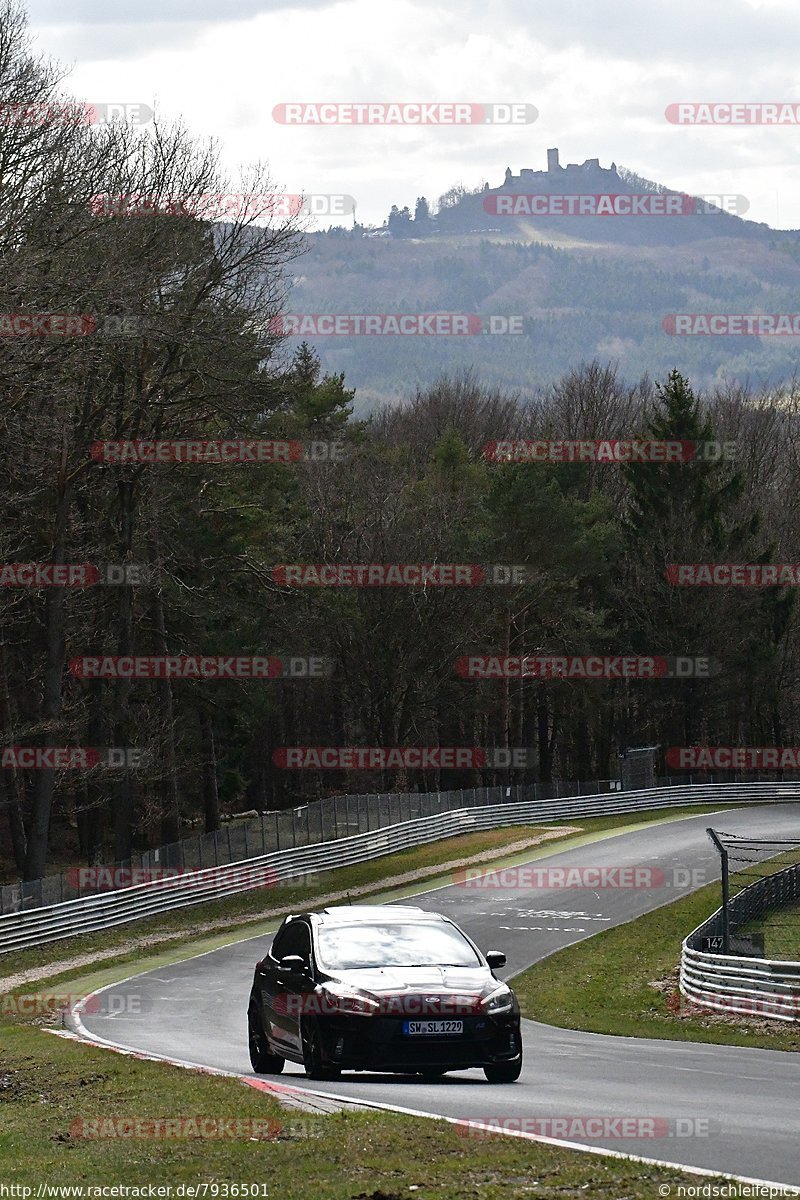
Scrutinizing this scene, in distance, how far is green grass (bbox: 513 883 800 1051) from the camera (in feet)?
69.3

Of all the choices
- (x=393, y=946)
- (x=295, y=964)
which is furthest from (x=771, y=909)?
(x=295, y=964)

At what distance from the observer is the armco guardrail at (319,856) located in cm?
3528

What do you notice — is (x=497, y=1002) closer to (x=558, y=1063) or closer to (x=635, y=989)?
(x=558, y=1063)

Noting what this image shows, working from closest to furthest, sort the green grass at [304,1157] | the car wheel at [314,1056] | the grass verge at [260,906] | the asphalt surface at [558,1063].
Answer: the green grass at [304,1157] → the asphalt surface at [558,1063] → the car wheel at [314,1056] → the grass verge at [260,906]

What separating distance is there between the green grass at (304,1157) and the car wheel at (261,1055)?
7.04 ft

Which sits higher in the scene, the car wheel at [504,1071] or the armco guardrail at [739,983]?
the car wheel at [504,1071]

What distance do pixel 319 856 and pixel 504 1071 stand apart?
33608mm

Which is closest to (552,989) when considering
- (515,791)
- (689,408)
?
(515,791)

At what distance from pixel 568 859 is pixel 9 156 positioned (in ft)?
86.5

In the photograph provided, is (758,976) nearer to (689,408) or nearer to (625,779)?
(625,779)

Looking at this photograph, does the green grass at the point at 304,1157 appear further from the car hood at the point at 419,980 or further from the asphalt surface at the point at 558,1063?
the car hood at the point at 419,980

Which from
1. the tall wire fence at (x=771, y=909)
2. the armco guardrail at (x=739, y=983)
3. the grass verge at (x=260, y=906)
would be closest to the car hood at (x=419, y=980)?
the armco guardrail at (x=739, y=983)

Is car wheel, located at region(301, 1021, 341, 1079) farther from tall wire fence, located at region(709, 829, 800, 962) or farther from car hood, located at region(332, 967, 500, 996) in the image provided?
tall wire fence, located at region(709, 829, 800, 962)

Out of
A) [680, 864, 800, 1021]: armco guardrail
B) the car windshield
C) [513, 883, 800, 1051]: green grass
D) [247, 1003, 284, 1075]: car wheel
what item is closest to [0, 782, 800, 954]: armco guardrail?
[513, 883, 800, 1051]: green grass
